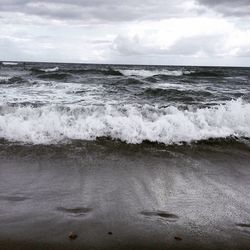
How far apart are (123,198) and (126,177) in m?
0.71

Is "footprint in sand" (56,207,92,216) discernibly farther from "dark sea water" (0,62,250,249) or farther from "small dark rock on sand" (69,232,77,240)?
"small dark rock on sand" (69,232,77,240)

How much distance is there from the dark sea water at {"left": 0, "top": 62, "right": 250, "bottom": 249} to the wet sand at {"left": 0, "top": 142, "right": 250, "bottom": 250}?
1 cm

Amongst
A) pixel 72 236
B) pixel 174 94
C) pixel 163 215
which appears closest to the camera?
pixel 72 236

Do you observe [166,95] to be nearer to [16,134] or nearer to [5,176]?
[16,134]

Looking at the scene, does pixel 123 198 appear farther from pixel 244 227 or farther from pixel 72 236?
pixel 244 227

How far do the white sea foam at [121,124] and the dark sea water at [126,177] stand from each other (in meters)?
0.02

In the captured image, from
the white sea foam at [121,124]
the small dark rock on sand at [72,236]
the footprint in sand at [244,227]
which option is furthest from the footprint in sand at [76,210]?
the white sea foam at [121,124]

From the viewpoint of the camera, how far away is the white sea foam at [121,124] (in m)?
6.52

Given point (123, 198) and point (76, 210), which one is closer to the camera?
point (76, 210)

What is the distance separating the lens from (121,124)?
6938 mm

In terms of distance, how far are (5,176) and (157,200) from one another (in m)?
2.09

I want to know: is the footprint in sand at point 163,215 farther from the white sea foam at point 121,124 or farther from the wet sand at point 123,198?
the white sea foam at point 121,124

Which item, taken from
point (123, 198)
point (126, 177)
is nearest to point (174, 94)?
point (126, 177)

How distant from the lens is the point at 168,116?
7.32 m
